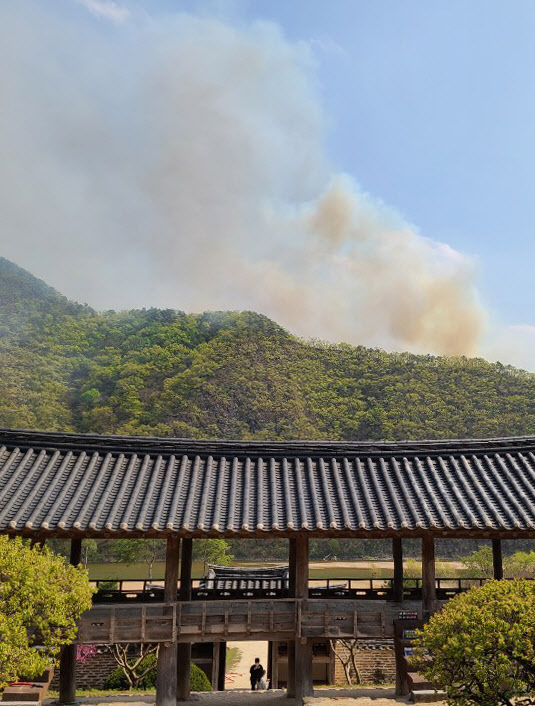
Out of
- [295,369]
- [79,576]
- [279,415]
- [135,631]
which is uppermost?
[295,369]

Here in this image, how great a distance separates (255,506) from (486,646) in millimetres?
6467

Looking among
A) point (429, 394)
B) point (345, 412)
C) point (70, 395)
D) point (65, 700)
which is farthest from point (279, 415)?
point (65, 700)

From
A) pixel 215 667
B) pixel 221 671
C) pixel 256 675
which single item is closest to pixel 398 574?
pixel 256 675

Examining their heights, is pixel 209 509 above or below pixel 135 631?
above

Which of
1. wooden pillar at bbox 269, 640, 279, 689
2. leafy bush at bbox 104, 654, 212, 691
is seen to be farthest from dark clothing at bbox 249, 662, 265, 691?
leafy bush at bbox 104, 654, 212, 691

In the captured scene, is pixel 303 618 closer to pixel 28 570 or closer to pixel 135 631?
pixel 135 631

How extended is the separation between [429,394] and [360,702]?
8068 centimetres

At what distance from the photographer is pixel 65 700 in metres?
15.1

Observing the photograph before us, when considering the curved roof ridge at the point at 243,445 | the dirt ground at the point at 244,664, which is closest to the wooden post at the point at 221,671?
the dirt ground at the point at 244,664

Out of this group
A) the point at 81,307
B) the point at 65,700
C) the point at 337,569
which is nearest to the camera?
the point at 65,700

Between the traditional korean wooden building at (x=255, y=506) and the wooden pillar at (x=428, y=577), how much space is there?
28 millimetres

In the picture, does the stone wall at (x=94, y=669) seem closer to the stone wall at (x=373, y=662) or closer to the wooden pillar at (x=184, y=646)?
the stone wall at (x=373, y=662)

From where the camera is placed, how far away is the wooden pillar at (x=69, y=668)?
600 inches

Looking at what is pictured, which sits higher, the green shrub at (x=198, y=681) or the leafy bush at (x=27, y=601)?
the leafy bush at (x=27, y=601)
